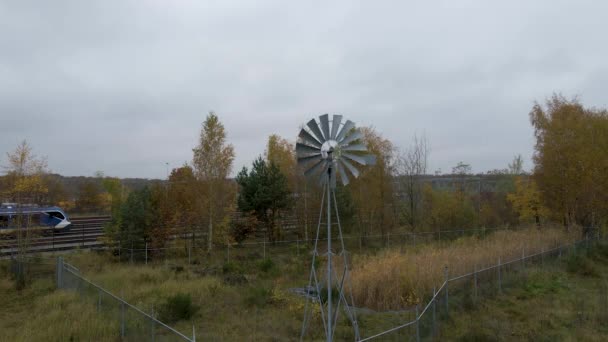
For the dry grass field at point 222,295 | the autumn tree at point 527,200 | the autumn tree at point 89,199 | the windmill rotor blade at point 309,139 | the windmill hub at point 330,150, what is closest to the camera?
the windmill hub at point 330,150

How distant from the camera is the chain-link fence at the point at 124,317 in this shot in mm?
8206

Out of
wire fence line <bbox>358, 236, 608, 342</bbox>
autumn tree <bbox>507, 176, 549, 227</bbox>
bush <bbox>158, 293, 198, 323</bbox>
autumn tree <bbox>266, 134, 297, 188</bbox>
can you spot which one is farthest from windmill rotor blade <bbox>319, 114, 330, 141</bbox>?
autumn tree <bbox>507, 176, 549, 227</bbox>

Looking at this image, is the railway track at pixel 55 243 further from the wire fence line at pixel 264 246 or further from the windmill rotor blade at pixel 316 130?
the windmill rotor blade at pixel 316 130

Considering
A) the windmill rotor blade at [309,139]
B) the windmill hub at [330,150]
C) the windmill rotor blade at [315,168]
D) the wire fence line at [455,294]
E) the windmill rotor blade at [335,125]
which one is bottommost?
the wire fence line at [455,294]

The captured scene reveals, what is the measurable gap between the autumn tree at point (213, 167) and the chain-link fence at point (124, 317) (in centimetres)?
957

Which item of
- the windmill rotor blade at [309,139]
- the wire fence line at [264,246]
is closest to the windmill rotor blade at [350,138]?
the windmill rotor blade at [309,139]

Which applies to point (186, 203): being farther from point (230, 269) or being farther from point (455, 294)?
point (455, 294)

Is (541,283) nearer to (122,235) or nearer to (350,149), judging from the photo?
(350,149)

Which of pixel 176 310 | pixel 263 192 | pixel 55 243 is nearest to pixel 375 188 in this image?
pixel 263 192

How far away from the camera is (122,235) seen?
2091 centimetres

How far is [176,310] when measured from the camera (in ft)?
36.4

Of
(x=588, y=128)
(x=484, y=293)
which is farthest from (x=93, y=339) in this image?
(x=588, y=128)

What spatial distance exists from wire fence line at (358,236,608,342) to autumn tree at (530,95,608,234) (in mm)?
7826

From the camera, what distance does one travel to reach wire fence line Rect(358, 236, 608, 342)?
8.22 m
